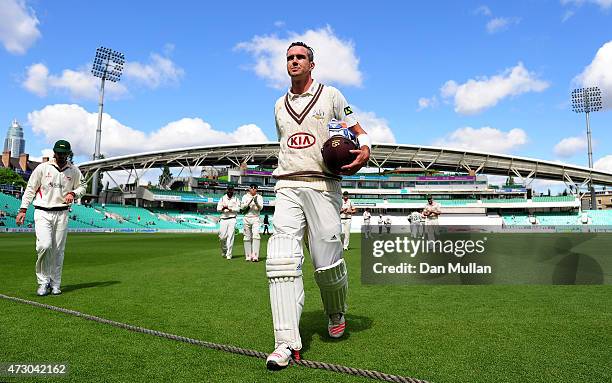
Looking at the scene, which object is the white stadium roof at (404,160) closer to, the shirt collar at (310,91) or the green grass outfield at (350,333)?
the green grass outfield at (350,333)

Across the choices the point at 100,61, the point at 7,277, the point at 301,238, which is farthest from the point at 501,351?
the point at 100,61

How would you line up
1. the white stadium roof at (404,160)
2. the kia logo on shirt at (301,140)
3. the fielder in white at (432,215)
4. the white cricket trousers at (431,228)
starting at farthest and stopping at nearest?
1. the white stadium roof at (404,160)
2. the fielder in white at (432,215)
3. the white cricket trousers at (431,228)
4. the kia logo on shirt at (301,140)

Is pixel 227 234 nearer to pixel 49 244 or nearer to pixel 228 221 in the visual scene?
pixel 228 221

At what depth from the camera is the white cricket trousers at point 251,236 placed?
498 inches

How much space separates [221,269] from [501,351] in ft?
25.2

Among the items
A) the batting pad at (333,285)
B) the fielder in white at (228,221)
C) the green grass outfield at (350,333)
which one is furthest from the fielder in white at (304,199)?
the fielder in white at (228,221)

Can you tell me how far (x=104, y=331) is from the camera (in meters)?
4.14

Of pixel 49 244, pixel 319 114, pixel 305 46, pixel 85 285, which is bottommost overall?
pixel 85 285

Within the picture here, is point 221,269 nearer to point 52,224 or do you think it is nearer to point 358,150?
point 52,224

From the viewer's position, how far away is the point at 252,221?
43.1ft

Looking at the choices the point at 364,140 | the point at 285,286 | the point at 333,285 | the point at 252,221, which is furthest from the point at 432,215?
the point at 285,286

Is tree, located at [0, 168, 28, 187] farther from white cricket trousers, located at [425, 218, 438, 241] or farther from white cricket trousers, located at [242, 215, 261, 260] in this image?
white cricket trousers, located at [425, 218, 438, 241]

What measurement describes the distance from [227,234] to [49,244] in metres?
7.28

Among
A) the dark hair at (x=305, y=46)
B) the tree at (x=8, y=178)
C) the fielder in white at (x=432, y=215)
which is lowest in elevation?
the fielder in white at (x=432, y=215)
